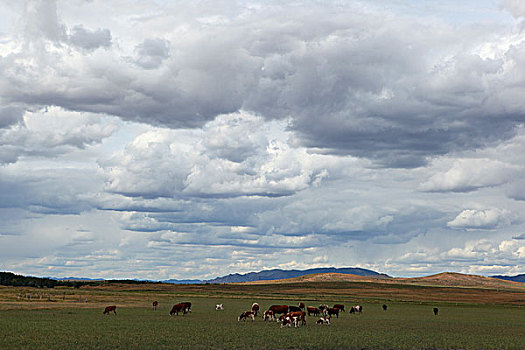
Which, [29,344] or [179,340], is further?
[179,340]

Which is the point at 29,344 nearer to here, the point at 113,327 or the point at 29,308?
the point at 113,327

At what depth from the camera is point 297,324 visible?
171 feet

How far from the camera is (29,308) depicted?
7206cm

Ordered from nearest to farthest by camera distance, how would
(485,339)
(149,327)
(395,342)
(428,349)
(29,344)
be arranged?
1. (29,344)
2. (428,349)
3. (395,342)
4. (485,339)
5. (149,327)

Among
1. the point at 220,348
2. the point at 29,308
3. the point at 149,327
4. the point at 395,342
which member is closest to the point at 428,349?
the point at 395,342

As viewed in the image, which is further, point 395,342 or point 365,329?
point 365,329

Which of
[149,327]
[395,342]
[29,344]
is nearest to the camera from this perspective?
[29,344]

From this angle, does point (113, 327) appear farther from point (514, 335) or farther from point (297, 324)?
point (514, 335)

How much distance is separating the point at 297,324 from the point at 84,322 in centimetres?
1908

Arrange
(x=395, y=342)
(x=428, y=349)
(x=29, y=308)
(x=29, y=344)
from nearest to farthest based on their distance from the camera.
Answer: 1. (x=29, y=344)
2. (x=428, y=349)
3. (x=395, y=342)
4. (x=29, y=308)

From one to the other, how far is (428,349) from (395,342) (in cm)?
307

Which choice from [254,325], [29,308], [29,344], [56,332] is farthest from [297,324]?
[29,308]

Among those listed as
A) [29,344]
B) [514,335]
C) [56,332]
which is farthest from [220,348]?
[514,335]

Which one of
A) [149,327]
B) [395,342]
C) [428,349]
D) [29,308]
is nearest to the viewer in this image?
[428,349]
